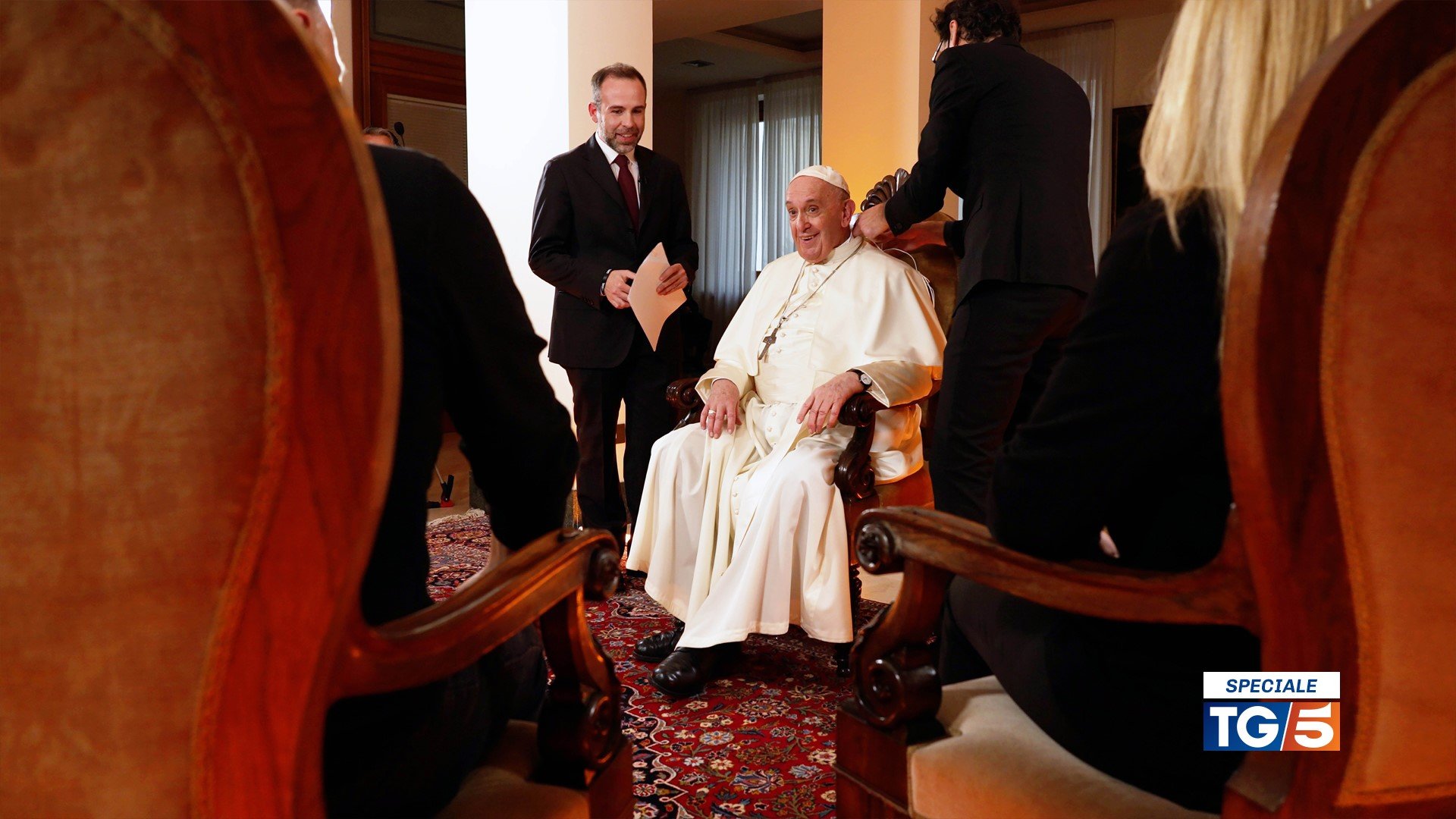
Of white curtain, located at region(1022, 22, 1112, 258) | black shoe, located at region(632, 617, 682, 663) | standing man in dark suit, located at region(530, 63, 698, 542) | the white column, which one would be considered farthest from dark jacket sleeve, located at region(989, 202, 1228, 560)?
white curtain, located at region(1022, 22, 1112, 258)

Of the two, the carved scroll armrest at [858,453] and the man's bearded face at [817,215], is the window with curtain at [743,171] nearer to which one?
the man's bearded face at [817,215]

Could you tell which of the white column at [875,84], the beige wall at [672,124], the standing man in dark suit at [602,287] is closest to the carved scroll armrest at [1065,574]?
the standing man in dark suit at [602,287]

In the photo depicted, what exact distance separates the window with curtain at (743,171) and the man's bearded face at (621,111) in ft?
25.8

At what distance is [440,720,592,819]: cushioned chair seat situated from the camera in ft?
3.37

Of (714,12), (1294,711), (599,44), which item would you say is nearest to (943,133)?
(1294,711)

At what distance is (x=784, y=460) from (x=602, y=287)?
4.60ft

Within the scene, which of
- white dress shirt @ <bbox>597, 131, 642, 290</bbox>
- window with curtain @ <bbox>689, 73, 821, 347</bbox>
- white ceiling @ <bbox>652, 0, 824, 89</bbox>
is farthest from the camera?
window with curtain @ <bbox>689, 73, 821, 347</bbox>

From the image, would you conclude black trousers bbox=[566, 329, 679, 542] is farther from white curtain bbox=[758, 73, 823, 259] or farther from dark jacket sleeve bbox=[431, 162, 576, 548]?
white curtain bbox=[758, 73, 823, 259]

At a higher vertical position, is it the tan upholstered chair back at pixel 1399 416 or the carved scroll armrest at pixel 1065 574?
the tan upholstered chair back at pixel 1399 416

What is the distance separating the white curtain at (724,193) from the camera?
12422 mm

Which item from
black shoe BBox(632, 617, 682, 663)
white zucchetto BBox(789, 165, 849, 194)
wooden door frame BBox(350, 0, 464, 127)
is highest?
wooden door frame BBox(350, 0, 464, 127)

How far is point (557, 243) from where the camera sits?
4.03 meters

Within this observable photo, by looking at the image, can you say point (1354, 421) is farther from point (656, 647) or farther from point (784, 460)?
point (656, 647)

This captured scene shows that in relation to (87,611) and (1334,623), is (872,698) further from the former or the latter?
(87,611)
